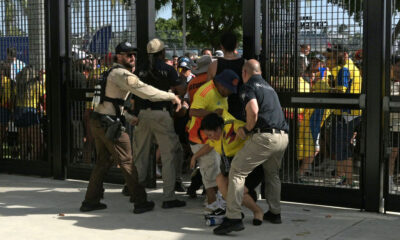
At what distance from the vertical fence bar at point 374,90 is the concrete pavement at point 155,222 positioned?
1.19 feet

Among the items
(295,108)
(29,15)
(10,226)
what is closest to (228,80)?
(295,108)

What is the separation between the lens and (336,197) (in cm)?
732

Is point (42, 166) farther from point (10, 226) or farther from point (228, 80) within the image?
point (228, 80)

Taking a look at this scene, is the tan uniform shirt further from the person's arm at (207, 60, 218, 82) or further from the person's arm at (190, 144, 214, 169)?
the person's arm at (190, 144, 214, 169)

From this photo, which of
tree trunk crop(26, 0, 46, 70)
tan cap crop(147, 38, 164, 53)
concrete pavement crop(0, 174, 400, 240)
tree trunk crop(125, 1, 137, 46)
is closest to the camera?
concrete pavement crop(0, 174, 400, 240)

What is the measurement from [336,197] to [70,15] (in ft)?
15.2

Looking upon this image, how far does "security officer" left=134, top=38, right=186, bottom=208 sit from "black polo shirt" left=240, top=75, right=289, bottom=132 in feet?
5.47

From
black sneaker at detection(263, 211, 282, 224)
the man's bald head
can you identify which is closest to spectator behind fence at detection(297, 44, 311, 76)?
the man's bald head

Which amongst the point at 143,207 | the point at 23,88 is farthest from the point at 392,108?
the point at 23,88

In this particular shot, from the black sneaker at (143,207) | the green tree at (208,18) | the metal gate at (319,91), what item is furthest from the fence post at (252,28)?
the green tree at (208,18)

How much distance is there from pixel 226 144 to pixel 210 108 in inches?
18.2

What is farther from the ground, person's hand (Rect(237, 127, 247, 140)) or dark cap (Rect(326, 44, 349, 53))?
dark cap (Rect(326, 44, 349, 53))

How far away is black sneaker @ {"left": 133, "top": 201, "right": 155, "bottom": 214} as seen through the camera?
282 inches

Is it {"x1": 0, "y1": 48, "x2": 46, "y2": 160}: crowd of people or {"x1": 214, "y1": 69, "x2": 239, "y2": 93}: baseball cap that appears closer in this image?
{"x1": 214, "y1": 69, "x2": 239, "y2": 93}: baseball cap
